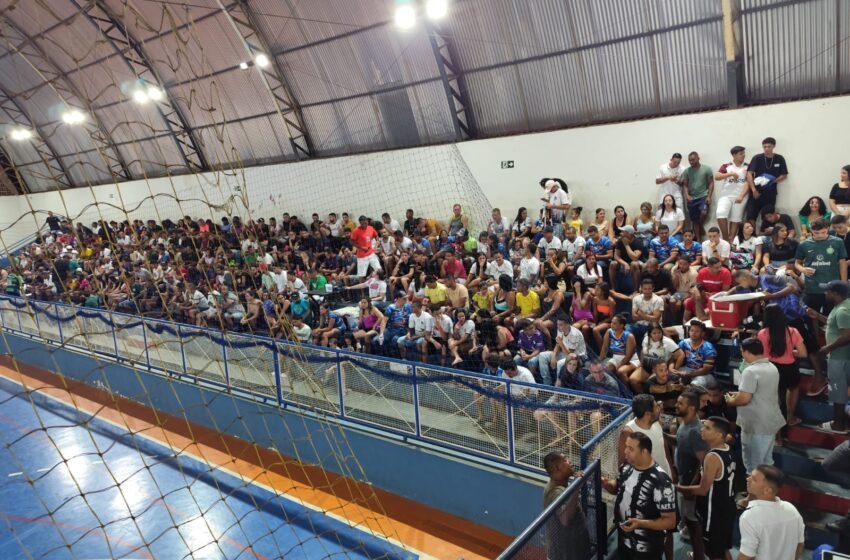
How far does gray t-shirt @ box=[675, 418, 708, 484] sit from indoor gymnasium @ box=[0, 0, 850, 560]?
24 mm

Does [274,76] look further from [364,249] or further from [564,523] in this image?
[564,523]

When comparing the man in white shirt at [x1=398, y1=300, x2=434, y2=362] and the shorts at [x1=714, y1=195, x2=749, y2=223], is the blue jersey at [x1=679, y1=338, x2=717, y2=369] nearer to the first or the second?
the man in white shirt at [x1=398, y1=300, x2=434, y2=362]

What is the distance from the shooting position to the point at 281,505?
7059 millimetres

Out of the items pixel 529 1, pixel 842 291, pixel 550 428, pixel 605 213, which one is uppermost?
pixel 529 1

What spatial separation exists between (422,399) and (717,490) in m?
3.67

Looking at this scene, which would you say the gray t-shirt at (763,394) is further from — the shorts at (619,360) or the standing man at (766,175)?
the standing man at (766,175)

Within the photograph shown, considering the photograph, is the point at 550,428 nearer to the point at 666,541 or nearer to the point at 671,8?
the point at 666,541

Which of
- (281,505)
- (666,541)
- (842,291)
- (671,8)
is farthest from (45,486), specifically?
(671,8)

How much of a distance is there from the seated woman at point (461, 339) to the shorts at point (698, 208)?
4.44 meters

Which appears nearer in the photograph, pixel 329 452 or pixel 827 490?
pixel 827 490

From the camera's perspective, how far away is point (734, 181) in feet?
29.9

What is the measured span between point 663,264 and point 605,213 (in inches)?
110

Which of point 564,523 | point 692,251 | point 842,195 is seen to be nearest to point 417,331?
point 692,251

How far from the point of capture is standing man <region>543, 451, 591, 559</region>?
381 cm
